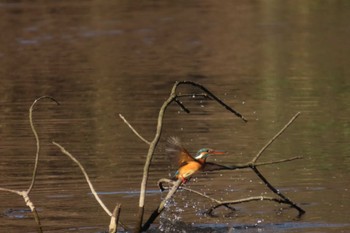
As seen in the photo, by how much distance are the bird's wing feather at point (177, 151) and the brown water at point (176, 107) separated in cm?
97

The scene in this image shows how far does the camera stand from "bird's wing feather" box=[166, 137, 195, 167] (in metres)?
8.37

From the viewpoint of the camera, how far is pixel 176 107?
51.4ft

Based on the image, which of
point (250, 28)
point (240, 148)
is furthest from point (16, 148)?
point (250, 28)

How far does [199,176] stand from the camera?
11305mm

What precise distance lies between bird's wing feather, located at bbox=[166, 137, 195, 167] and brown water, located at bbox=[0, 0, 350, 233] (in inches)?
38.1

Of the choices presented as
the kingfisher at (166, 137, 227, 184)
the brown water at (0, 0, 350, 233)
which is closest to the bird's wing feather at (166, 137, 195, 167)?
the kingfisher at (166, 137, 227, 184)

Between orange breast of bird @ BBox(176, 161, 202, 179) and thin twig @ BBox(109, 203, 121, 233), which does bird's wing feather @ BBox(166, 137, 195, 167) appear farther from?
thin twig @ BBox(109, 203, 121, 233)

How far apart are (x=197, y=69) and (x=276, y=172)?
29.5 ft

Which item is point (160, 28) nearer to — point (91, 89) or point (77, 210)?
point (91, 89)

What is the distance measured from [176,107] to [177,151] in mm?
7235

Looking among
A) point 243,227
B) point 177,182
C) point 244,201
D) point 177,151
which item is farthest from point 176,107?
point 177,182

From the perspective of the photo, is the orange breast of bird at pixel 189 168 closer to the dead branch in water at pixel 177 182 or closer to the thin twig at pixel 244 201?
the dead branch in water at pixel 177 182

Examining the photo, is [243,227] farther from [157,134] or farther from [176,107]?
[176,107]

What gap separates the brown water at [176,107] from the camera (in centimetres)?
1000
